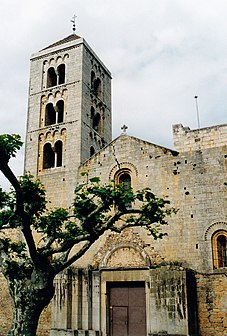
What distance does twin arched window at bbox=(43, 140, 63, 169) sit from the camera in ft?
75.9

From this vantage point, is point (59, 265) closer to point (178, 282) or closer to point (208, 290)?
point (178, 282)

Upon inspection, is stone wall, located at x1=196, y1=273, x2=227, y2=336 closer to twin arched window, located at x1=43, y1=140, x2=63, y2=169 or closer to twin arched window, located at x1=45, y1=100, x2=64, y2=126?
twin arched window, located at x1=43, y1=140, x2=63, y2=169

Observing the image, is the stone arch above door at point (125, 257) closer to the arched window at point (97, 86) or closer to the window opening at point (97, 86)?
the arched window at point (97, 86)

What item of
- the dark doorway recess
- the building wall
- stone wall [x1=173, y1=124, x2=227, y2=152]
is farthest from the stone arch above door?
stone wall [x1=173, y1=124, x2=227, y2=152]

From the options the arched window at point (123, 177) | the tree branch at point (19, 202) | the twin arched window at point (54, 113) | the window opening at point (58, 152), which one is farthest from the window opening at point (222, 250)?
the twin arched window at point (54, 113)

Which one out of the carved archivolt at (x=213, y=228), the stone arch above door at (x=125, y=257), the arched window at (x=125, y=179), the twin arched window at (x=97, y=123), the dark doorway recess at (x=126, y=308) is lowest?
the dark doorway recess at (x=126, y=308)

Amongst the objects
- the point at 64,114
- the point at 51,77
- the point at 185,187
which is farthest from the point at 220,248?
the point at 51,77

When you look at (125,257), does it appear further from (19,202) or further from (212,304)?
(19,202)

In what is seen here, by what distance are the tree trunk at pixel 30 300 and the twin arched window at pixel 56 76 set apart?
15.3 m

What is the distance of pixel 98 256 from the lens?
19016 millimetres

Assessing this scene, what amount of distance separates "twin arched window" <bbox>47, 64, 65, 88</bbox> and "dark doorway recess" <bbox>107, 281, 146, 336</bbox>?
42.5 feet

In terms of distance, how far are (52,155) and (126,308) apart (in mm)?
9828

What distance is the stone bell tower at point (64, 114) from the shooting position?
22062 mm

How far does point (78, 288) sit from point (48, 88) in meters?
12.4
